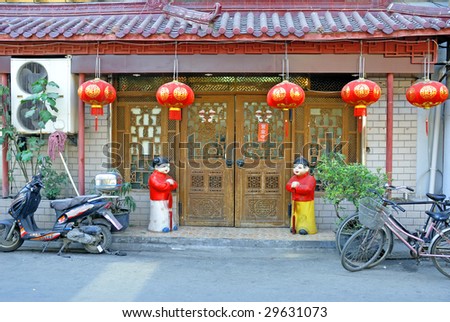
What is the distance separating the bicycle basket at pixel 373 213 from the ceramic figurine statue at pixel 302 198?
1.78m

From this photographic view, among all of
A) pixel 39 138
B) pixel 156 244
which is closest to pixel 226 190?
pixel 156 244

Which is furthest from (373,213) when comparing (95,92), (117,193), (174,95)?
(95,92)

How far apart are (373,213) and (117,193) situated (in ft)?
14.2

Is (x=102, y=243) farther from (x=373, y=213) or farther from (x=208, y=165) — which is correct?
(x=373, y=213)

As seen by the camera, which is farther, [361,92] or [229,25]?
[229,25]

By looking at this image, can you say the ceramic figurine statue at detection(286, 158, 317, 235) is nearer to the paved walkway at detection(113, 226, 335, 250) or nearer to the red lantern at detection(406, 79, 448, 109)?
the paved walkway at detection(113, 226, 335, 250)

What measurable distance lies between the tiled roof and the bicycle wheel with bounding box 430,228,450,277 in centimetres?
317

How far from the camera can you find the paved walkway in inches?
314

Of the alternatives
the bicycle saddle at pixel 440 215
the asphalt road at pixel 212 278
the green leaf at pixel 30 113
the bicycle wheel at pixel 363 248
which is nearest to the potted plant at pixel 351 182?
the bicycle wheel at pixel 363 248

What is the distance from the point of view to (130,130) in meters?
9.24

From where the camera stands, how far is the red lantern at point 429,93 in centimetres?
721

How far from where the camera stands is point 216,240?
809 centimetres

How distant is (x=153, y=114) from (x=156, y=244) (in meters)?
2.61

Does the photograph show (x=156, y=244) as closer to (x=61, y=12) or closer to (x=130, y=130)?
(x=130, y=130)
